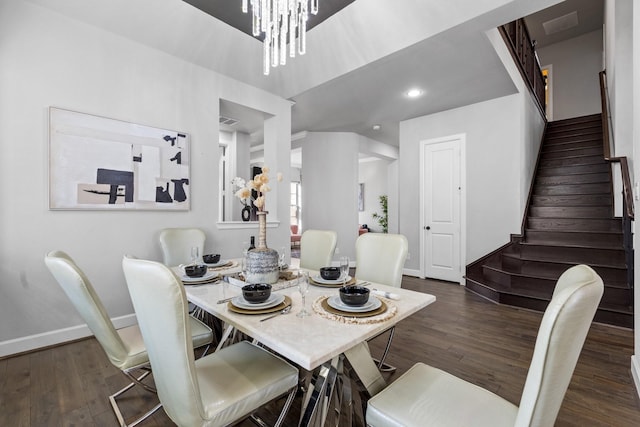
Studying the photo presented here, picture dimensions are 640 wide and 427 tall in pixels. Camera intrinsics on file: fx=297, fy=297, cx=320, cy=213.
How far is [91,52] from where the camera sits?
2.57 metres

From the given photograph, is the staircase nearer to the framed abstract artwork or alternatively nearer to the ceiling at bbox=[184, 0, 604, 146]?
the ceiling at bbox=[184, 0, 604, 146]

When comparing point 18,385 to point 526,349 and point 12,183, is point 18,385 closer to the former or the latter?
point 12,183

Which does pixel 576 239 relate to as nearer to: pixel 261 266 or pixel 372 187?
pixel 261 266

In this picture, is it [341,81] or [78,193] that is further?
[341,81]

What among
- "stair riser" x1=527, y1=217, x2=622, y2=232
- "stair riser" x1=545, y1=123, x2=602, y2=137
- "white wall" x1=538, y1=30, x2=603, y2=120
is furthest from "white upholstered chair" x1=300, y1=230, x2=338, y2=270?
"white wall" x1=538, y1=30, x2=603, y2=120

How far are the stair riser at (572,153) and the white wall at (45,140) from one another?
19.0ft

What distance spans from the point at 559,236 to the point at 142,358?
15.3 feet

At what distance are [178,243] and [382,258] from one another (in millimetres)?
1861

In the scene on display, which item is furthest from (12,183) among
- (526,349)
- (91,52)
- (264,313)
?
(526,349)

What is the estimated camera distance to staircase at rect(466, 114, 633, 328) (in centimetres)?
315

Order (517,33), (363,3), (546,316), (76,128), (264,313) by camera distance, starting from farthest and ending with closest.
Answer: (517,33) < (363,3) < (76,128) < (264,313) < (546,316)

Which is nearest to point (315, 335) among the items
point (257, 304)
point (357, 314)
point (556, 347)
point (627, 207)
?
point (357, 314)

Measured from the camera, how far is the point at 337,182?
5895 millimetres

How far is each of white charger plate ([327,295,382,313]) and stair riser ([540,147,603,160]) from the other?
5.58m
